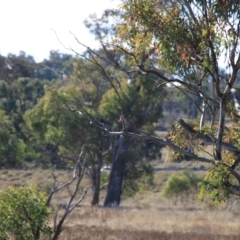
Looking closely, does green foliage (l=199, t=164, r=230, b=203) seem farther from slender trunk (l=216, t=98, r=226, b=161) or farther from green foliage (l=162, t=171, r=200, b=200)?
green foliage (l=162, t=171, r=200, b=200)

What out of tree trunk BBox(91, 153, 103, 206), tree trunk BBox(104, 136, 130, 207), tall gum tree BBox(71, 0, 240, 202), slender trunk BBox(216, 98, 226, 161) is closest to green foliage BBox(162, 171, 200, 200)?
tree trunk BBox(91, 153, 103, 206)

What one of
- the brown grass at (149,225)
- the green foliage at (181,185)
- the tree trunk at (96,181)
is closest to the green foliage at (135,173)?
the tree trunk at (96,181)

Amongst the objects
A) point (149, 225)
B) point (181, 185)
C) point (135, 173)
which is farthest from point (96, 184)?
point (149, 225)

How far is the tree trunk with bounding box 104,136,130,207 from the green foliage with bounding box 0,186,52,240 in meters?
18.4

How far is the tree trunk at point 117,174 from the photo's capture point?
1314 inches

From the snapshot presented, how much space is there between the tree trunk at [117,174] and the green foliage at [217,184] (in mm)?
24205

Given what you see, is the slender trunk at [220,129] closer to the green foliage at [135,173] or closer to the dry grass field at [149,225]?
the dry grass field at [149,225]

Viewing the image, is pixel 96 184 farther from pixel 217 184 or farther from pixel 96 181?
pixel 217 184

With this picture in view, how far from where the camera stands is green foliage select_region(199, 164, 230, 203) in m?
8.89

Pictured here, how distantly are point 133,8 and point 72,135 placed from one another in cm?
2518

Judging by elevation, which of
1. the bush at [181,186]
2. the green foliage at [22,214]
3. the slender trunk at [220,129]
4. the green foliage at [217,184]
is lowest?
A: the green foliage at [22,214]

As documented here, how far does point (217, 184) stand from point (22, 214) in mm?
6699

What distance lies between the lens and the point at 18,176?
42531 mm

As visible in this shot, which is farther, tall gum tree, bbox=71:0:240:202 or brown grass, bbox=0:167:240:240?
brown grass, bbox=0:167:240:240
